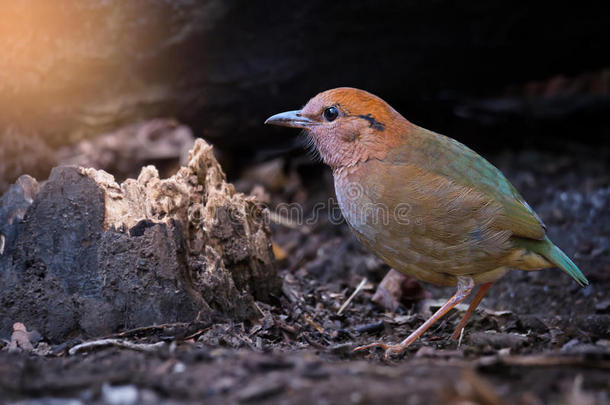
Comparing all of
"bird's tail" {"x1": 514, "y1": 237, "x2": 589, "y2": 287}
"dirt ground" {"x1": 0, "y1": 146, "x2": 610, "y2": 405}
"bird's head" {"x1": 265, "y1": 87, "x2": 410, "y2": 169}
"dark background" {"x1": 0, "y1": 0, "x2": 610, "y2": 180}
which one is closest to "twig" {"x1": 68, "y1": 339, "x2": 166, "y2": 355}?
"dirt ground" {"x1": 0, "y1": 146, "x2": 610, "y2": 405}

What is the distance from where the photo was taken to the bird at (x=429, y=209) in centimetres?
386

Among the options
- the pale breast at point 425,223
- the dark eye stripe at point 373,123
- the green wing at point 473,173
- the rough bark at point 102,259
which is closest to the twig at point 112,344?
the rough bark at point 102,259

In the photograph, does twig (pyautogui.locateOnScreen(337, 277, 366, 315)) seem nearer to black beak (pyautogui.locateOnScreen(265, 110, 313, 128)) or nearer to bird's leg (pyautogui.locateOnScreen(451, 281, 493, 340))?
bird's leg (pyautogui.locateOnScreen(451, 281, 493, 340))

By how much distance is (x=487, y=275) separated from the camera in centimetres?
413

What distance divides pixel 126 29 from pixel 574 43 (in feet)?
15.0

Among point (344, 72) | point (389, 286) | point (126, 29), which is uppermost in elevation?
point (126, 29)

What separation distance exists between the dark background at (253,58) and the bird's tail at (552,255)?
100 inches

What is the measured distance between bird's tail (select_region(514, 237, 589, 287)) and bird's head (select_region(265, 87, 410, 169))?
1.08 metres

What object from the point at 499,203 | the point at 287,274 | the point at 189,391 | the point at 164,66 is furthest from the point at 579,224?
the point at 189,391

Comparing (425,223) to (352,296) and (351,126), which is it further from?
(352,296)

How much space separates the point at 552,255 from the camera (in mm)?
4043

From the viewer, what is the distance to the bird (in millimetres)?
3855

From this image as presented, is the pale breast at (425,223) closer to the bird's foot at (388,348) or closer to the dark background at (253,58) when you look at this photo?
the bird's foot at (388,348)

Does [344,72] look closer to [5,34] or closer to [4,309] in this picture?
[5,34]
